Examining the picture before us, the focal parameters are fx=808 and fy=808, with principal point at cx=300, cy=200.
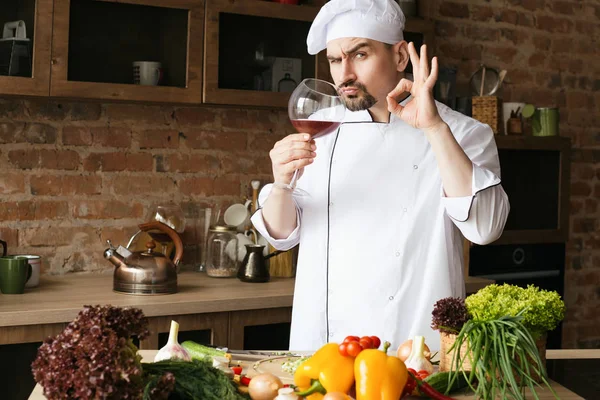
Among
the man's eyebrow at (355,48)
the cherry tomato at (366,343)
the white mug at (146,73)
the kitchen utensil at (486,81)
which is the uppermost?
the kitchen utensil at (486,81)

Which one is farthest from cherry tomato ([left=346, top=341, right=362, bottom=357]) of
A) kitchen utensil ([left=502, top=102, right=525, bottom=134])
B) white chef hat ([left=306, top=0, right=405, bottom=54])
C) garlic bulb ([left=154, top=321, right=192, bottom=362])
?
kitchen utensil ([left=502, top=102, right=525, bottom=134])

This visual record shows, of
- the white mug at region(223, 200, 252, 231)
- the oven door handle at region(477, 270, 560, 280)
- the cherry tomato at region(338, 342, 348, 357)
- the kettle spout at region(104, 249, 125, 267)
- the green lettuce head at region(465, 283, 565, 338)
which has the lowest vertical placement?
the oven door handle at region(477, 270, 560, 280)

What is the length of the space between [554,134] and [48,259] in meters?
2.43

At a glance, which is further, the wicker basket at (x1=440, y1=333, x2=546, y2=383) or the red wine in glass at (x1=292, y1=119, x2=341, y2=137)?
the red wine in glass at (x1=292, y1=119, x2=341, y2=137)

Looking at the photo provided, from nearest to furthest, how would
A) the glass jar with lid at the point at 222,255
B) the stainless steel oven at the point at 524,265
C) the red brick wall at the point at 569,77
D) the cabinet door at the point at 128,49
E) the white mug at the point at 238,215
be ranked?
the cabinet door at the point at 128,49
the glass jar with lid at the point at 222,255
the white mug at the point at 238,215
the stainless steel oven at the point at 524,265
the red brick wall at the point at 569,77

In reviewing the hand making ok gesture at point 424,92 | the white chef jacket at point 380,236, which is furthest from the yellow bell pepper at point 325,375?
the white chef jacket at point 380,236

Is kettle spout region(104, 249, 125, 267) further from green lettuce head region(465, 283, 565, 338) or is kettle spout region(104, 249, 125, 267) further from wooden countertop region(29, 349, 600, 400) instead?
green lettuce head region(465, 283, 565, 338)

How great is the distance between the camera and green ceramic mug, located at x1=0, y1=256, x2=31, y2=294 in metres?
2.79

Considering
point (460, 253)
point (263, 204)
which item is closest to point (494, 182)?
point (460, 253)

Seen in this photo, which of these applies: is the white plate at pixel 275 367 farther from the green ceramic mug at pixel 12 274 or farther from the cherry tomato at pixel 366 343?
the green ceramic mug at pixel 12 274

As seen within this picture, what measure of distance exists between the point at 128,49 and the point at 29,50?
15.2 inches

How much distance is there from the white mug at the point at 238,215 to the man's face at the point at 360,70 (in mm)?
1355

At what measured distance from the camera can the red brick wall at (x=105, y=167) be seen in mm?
3211

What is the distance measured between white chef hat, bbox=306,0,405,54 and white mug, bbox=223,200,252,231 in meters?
1.35
